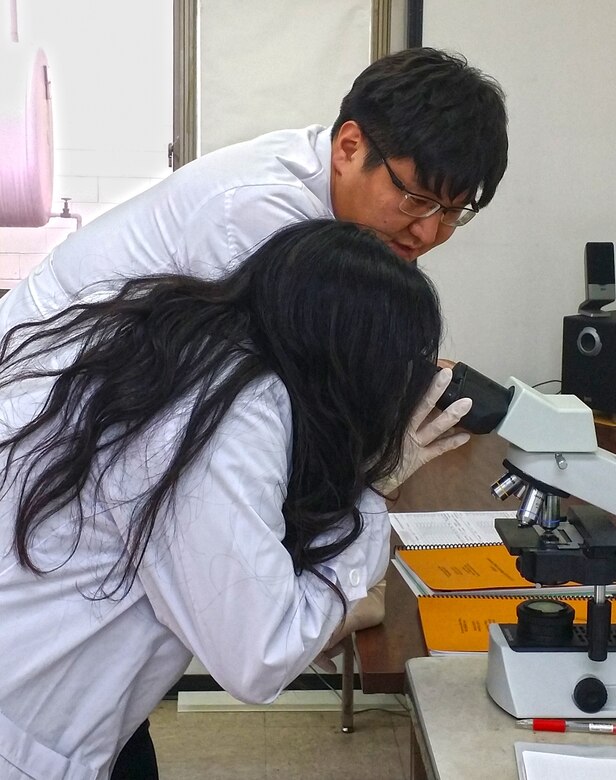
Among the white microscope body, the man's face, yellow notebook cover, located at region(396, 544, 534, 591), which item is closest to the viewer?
the white microscope body

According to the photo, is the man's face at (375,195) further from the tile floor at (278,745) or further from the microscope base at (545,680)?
the tile floor at (278,745)

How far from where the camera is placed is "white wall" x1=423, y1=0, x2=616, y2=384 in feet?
8.14

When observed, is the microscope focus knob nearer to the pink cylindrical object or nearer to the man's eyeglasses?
the man's eyeglasses

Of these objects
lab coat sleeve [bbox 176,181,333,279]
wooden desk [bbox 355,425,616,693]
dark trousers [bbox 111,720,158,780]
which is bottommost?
dark trousers [bbox 111,720,158,780]

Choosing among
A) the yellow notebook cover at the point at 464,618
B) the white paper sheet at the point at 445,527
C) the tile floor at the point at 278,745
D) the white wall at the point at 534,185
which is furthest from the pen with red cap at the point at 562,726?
the white wall at the point at 534,185

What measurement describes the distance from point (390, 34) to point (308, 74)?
25 cm

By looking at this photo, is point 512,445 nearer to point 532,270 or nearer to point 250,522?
point 250,522

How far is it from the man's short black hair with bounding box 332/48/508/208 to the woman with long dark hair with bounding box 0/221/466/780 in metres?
0.44

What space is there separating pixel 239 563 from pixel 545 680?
1.15 ft

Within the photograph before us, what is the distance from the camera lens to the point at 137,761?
133cm

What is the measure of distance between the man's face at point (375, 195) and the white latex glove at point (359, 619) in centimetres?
51

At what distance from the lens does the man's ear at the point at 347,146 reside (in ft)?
4.51

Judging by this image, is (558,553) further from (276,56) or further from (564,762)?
(276,56)

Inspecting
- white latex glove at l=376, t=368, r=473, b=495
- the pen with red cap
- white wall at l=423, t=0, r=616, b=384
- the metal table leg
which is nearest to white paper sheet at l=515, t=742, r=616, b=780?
the pen with red cap
